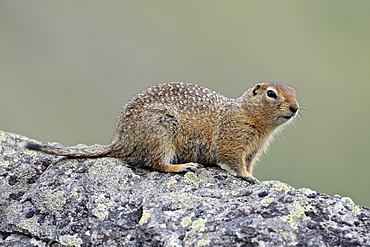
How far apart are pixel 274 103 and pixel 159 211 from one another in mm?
3718

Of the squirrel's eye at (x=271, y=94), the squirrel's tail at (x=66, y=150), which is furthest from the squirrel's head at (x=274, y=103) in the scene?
the squirrel's tail at (x=66, y=150)

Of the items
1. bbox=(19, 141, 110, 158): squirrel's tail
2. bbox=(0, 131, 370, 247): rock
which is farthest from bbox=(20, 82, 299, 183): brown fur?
bbox=(0, 131, 370, 247): rock

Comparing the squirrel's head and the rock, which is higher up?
the squirrel's head

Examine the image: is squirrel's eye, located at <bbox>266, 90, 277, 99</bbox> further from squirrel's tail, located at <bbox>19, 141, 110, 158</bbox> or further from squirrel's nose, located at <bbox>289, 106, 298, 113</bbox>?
squirrel's tail, located at <bbox>19, 141, 110, 158</bbox>

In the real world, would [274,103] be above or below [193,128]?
above

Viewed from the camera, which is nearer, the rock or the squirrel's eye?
the rock

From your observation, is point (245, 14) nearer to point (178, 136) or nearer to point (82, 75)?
point (82, 75)


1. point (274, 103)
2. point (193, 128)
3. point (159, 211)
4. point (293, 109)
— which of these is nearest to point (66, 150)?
point (193, 128)

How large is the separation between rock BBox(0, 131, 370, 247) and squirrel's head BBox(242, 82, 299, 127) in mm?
1874

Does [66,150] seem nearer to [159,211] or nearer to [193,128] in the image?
[193,128]

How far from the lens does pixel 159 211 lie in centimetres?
586

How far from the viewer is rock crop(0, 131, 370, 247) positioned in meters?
5.23

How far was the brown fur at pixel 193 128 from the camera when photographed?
7652mm

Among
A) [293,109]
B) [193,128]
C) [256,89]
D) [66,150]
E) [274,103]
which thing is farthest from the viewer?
[256,89]
